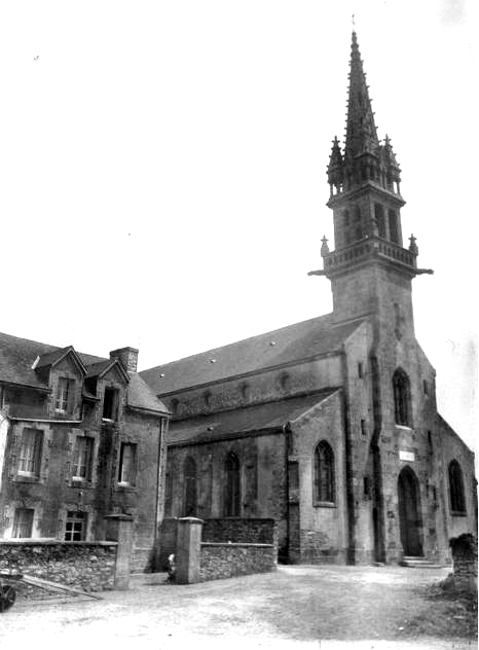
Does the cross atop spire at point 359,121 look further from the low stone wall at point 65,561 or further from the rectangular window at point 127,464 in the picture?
the low stone wall at point 65,561

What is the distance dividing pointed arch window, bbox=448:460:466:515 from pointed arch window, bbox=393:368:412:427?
4.69 meters

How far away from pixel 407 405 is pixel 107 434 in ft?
57.1

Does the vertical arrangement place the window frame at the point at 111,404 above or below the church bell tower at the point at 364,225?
below

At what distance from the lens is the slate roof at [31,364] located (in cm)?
2347

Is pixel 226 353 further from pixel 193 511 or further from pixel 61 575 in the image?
pixel 61 575

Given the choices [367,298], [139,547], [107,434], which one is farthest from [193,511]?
[367,298]

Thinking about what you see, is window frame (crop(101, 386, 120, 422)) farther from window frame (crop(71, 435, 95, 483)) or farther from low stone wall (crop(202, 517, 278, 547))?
low stone wall (crop(202, 517, 278, 547))

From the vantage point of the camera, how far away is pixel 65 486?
23.3 m

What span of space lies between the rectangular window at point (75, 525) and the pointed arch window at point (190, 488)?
1049 cm

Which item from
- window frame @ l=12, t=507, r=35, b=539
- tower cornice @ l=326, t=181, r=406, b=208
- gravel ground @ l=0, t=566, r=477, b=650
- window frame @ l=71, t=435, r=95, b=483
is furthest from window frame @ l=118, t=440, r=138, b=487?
tower cornice @ l=326, t=181, r=406, b=208

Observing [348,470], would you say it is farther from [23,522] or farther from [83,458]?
[23,522]

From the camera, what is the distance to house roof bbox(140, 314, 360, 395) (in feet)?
113

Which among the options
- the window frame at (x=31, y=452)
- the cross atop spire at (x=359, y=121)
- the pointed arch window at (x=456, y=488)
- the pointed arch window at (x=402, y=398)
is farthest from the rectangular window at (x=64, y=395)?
the cross atop spire at (x=359, y=121)

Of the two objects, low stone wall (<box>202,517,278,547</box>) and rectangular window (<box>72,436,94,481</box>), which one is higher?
rectangular window (<box>72,436,94,481</box>)
